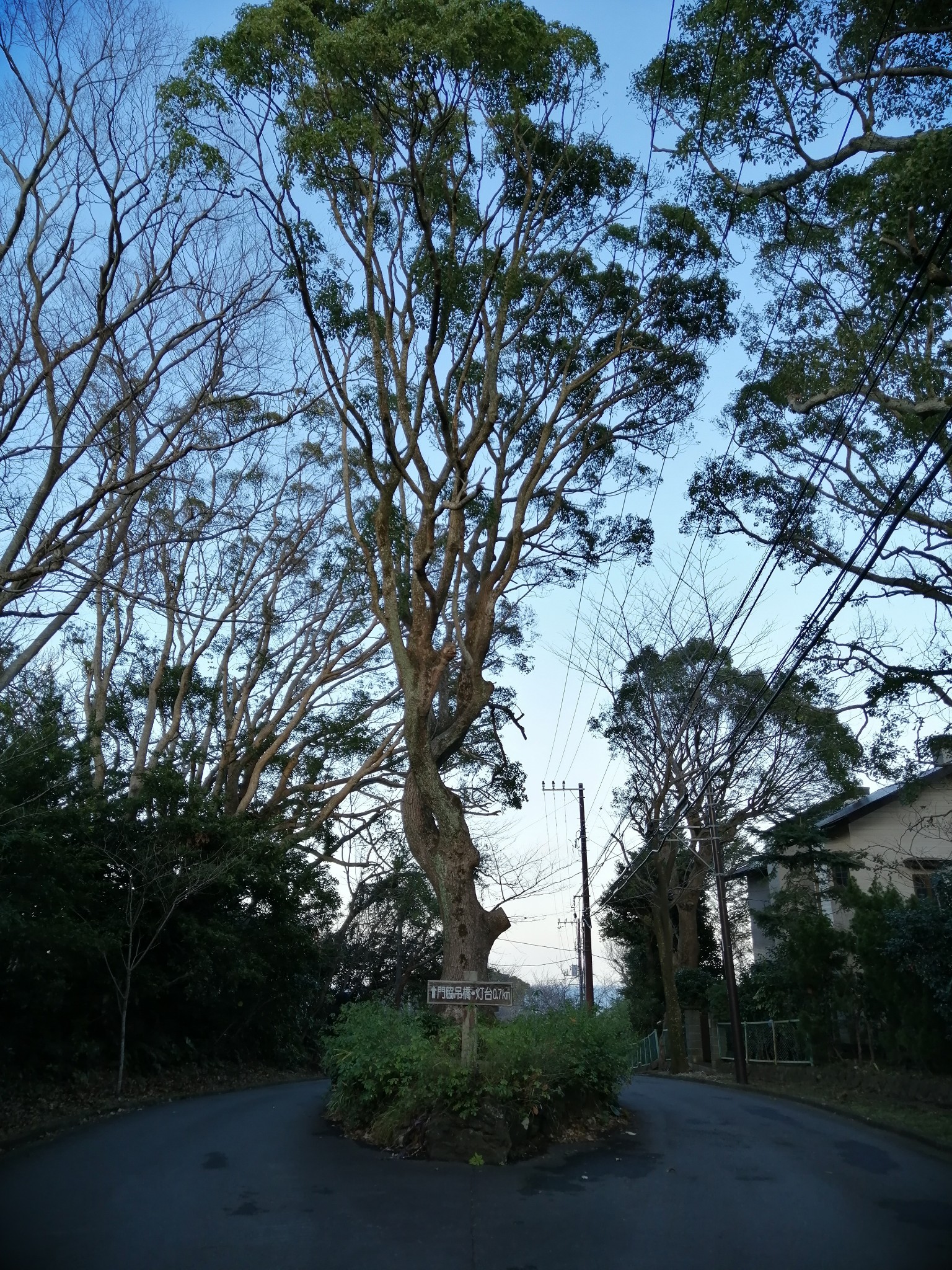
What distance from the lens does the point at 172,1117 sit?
13.8 m

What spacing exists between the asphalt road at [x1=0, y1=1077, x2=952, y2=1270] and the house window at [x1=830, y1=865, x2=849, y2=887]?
15572 millimetres

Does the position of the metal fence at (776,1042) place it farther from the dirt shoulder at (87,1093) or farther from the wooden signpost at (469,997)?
the dirt shoulder at (87,1093)

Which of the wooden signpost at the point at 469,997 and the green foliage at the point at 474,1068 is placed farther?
the wooden signpost at the point at 469,997

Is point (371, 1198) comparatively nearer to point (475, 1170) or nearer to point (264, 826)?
point (475, 1170)

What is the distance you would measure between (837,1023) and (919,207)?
49.5ft

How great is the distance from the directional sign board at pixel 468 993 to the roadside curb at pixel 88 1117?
4.65 m

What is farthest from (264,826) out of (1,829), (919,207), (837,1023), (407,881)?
(919,207)

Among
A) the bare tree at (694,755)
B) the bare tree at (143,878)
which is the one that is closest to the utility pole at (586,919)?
the bare tree at (694,755)

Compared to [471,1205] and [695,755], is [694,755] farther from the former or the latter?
[471,1205]

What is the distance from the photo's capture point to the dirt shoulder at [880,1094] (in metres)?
12.4

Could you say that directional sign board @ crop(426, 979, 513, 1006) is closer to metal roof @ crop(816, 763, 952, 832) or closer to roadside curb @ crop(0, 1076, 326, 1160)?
roadside curb @ crop(0, 1076, 326, 1160)

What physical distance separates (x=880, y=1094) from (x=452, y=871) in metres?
8.67

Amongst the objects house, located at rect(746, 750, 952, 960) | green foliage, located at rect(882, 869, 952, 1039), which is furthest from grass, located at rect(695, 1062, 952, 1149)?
house, located at rect(746, 750, 952, 960)

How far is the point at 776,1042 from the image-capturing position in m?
22.9
